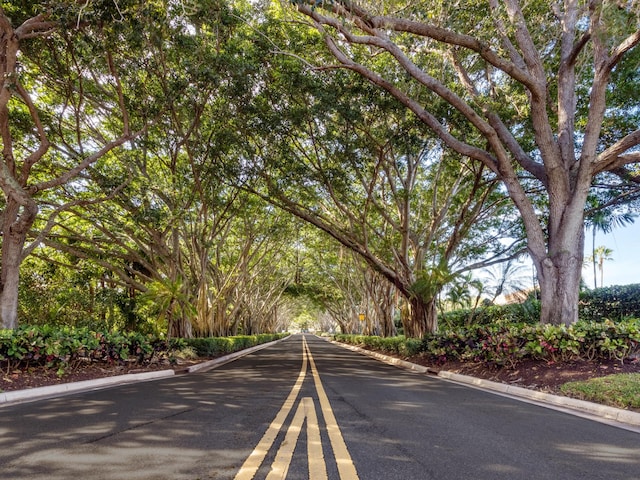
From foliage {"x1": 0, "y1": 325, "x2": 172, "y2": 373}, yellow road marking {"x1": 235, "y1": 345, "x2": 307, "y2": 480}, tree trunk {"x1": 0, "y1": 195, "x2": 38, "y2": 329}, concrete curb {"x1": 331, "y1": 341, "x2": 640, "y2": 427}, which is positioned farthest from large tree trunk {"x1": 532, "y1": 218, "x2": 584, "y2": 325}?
tree trunk {"x1": 0, "y1": 195, "x2": 38, "y2": 329}

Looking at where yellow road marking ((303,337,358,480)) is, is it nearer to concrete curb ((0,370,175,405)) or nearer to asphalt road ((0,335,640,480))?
asphalt road ((0,335,640,480))

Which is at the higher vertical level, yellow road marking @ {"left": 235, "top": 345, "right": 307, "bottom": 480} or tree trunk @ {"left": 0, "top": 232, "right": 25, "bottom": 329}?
tree trunk @ {"left": 0, "top": 232, "right": 25, "bottom": 329}

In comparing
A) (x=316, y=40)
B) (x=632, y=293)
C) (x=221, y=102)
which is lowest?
(x=632, y=293)

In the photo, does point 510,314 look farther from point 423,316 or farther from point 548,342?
point 548,342

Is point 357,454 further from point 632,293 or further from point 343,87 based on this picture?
point 632,293

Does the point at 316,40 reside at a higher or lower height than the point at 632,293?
higher

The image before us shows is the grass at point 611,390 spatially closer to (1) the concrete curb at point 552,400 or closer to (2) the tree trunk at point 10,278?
(1) the concrete curb at point 552,400

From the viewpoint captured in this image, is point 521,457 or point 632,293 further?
point 632,293

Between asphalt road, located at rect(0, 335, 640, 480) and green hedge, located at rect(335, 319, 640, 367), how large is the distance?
2523mm

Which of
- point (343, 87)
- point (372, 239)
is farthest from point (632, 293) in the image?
point (343, 87)

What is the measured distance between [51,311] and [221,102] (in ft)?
54.1

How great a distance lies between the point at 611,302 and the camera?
17.2 m

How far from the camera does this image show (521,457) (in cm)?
381

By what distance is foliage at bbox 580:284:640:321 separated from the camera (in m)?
16.3
